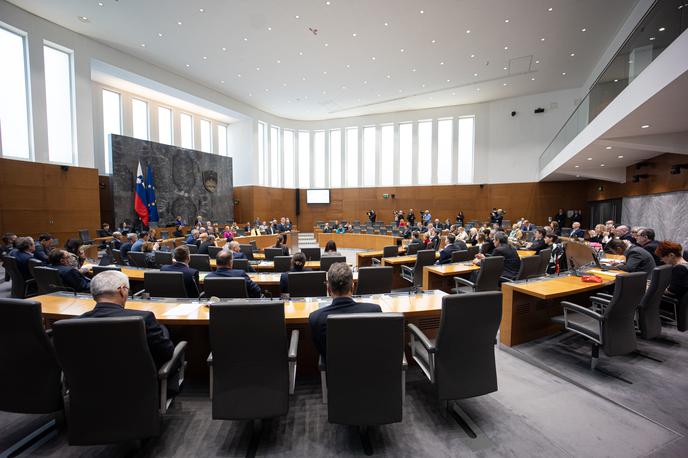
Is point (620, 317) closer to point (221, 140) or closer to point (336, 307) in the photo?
point (336, 307)

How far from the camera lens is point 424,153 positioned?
1903cm

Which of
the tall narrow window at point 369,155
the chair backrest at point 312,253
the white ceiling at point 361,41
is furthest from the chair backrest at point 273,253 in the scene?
the tall narrow window at point 369,155

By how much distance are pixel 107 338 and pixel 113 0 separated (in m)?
11.5

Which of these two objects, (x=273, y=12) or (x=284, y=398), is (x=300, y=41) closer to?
(x=273, y=12)

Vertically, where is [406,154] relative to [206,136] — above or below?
below

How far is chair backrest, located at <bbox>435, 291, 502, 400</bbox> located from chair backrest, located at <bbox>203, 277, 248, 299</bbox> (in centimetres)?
217

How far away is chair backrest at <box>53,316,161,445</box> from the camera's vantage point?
1.63 m

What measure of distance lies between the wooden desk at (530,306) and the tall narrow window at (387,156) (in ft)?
53.5

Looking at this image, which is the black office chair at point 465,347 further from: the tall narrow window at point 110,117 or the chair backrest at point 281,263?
the tall narrow window at point 110,117

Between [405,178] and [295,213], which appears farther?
[295,213]

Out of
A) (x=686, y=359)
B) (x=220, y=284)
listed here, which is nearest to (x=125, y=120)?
(x=220, y=284)

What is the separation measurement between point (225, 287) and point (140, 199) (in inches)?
510

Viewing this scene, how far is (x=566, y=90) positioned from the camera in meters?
15.6

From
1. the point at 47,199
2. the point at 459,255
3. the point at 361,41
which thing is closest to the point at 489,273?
the point at 459,255
